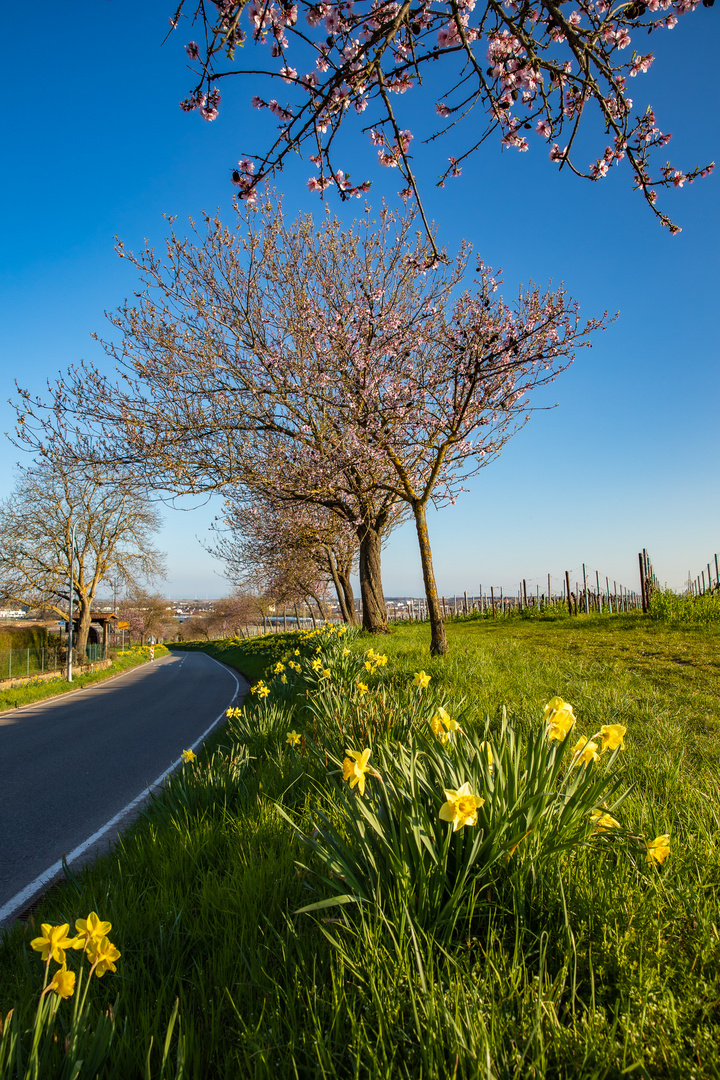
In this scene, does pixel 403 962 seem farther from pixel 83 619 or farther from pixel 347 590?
pixel 83 619

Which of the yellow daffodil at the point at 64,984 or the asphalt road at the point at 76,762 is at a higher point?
the yellow daffodil at the point at 64,984

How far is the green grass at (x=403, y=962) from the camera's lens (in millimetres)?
1400

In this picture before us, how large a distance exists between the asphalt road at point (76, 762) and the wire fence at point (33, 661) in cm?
740

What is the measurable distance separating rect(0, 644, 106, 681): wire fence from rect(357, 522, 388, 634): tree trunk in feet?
54.5

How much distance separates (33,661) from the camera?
84.6 feet

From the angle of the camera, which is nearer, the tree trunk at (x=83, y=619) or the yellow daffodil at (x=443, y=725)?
the yellow daffodil at (x=443, y=725)

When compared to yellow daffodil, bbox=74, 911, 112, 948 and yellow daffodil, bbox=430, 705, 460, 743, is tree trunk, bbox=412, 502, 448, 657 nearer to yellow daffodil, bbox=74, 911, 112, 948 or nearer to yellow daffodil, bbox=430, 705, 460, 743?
yellow daffodil, bbox=430, 705, 460, 743

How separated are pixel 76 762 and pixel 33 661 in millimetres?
20240

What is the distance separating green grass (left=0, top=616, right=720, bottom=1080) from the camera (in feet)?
4.59

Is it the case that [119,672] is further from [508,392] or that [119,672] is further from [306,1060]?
[306,1060]

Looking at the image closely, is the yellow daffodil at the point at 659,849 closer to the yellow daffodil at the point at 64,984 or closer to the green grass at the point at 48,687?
the yellow daffodil at the point at 64,984

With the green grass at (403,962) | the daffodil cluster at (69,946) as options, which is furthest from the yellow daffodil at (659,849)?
the daffodil cluster at (69,946)

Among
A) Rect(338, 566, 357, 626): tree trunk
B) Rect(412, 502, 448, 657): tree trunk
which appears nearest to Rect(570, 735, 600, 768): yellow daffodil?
Rect(412, 502, 448, 657): tree trunk

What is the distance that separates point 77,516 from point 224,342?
2510 centimetres
